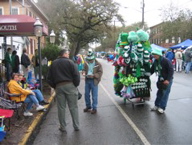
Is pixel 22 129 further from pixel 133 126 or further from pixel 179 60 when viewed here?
pixel 179 60

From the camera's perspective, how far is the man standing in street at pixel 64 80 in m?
4.52

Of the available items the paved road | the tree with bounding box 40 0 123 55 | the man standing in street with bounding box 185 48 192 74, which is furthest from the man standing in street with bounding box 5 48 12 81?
the tree with bounding box 40 0 123 55

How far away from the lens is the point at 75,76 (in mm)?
4562

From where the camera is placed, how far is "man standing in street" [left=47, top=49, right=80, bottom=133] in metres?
4.52

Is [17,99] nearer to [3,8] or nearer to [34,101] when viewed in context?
[34,101]

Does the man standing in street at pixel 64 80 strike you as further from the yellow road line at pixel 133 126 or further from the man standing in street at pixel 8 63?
the man standing in street at pixel 8 63

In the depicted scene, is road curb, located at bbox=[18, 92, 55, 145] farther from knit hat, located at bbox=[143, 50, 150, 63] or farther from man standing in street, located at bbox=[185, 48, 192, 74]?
man standing in street, located at bbox=[185, 48, 192, 74]

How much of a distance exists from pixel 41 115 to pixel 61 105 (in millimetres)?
1297

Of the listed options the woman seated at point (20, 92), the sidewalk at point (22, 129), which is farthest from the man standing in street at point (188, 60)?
the woman seated at point (20, 92)

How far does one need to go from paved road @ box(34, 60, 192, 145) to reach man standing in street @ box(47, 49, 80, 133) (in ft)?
1.35

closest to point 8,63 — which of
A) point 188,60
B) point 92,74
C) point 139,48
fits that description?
point 92,74

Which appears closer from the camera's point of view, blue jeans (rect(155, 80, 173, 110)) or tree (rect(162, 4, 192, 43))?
blue jeans (rect(155, 80, 173, 110))

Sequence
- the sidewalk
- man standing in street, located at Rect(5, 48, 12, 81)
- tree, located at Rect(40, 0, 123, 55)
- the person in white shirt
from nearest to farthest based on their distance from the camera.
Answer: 1. the sidewalk
2. man standing in street, located at Rect(5, 48, 12, 81)
3. the person in white shirt
4. tree, located at Rect(40, 0, 123, 55)

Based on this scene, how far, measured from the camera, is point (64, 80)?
4516 millimetres
